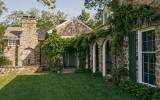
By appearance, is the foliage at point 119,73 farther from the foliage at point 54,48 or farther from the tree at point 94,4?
the tree at point 94,4

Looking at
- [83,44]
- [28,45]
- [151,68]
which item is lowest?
[151,68]

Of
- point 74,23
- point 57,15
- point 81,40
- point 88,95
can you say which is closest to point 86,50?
point 81,40

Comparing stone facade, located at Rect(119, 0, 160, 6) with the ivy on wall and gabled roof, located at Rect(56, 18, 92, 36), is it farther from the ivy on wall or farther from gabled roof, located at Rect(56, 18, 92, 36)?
gabled roof, located at Rect(56, 18, 92, 36)

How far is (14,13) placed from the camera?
71.5 metres

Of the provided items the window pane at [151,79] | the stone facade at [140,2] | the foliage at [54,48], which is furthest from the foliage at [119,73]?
the foliage at [54,48]

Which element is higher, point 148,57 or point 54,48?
point 54,48

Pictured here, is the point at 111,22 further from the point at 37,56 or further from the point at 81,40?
the point at 37,56

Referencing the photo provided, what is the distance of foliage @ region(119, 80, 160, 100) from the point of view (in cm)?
963

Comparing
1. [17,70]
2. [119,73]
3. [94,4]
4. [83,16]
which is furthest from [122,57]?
→ [83,16]

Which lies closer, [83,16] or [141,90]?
[141,90]

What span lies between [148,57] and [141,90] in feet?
4.97

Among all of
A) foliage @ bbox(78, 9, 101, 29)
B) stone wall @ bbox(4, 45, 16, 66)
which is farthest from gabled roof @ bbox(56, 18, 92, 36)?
foliage @ bbox(78, 9, 101, 29)

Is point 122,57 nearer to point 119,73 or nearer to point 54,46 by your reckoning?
point 119,73

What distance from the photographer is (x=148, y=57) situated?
1115 centimetres
